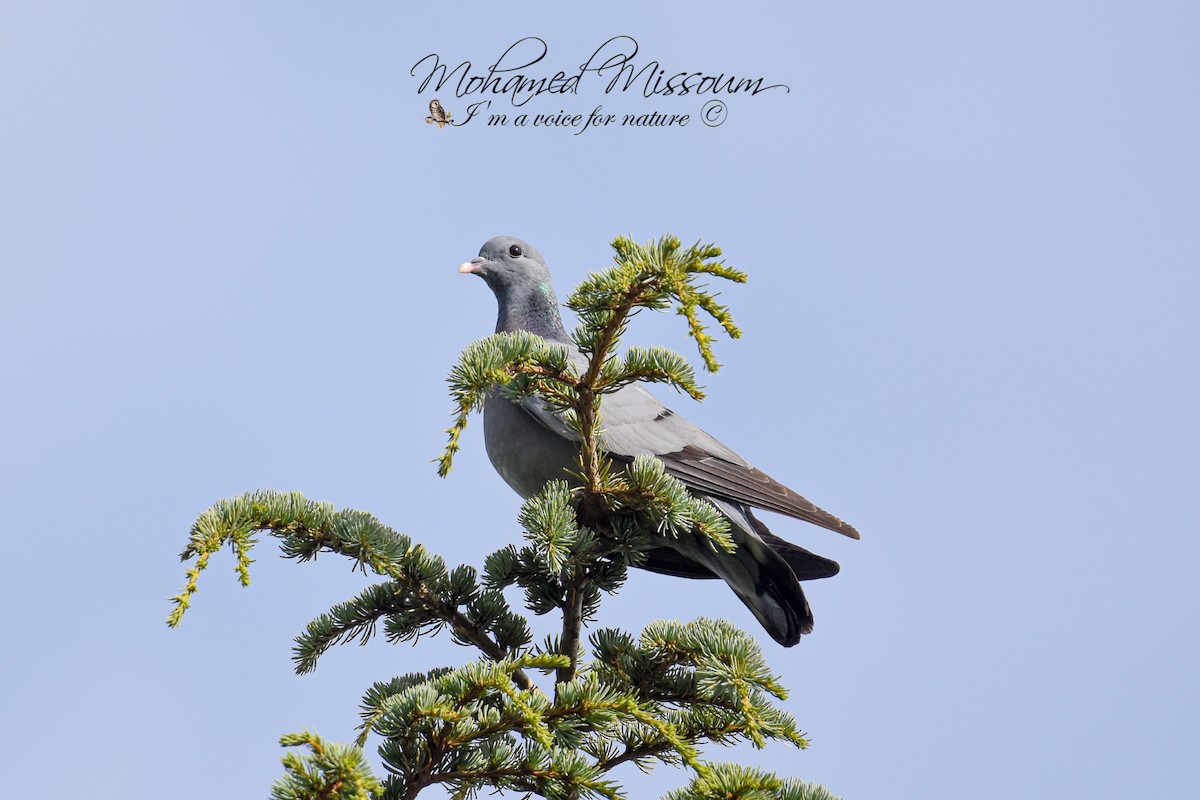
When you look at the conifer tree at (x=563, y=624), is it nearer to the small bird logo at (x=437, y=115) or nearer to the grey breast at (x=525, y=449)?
the grey breast at (x=525, y=449)

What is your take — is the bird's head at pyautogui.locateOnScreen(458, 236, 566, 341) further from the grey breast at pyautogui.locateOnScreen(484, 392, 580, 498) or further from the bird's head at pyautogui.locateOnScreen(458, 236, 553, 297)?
the grey breast at pyautogui.locateOnScreen(484, 392, 580, 498)

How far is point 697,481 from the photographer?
455 cm

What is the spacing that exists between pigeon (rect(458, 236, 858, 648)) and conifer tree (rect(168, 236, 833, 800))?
661 mm

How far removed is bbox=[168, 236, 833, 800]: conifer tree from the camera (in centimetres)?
290

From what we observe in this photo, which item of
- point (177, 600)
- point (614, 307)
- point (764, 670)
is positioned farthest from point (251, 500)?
point (764, 670)

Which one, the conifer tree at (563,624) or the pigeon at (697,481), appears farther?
the pigeon at (697,481)

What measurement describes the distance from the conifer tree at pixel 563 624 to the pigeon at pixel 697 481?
661 millimetres

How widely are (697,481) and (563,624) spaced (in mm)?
1127

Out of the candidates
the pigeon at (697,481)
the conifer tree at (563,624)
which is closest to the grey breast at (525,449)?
the pigeon at (697,481)

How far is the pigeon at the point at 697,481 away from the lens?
14.6 ft

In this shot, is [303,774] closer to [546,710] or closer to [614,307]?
[546,710]

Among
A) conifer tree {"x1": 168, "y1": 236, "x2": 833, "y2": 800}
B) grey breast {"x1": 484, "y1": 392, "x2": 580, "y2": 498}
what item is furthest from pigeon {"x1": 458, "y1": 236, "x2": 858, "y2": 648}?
conifer tree {"x1": 168, "y1": 236, "x2": 833, "y2": 800}

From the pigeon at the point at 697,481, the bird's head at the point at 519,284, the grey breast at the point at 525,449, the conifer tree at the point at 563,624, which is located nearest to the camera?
the conifer tree at the point at 563,624

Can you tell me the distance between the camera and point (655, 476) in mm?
3514
